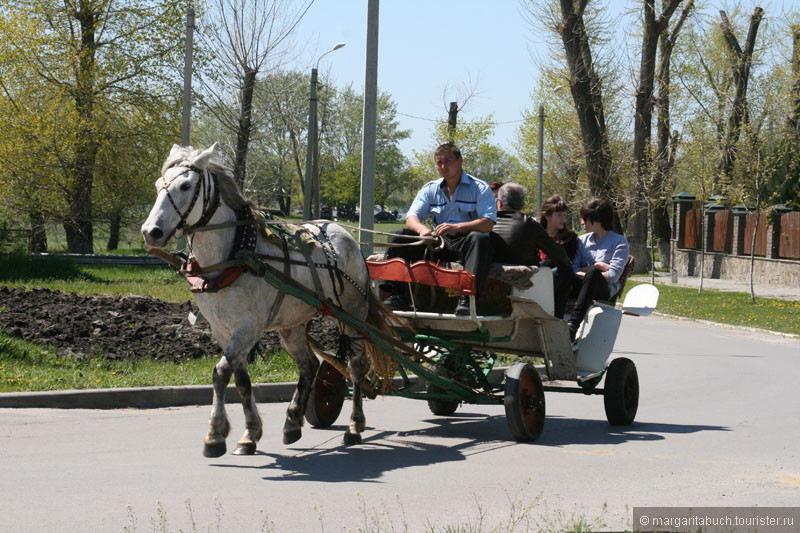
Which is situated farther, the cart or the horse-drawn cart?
the cart

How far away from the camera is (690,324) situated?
864 inches

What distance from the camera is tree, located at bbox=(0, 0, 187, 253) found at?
34.1 meters

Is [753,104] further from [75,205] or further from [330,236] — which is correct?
[330,236]

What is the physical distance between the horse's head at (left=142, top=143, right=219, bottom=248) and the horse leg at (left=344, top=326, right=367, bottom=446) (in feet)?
6.54

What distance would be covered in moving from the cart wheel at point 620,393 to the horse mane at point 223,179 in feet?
12.3

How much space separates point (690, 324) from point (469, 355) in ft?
47.0

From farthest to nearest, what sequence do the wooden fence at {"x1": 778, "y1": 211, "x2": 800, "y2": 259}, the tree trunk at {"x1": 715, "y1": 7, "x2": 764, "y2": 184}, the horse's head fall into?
the tree trunk at {"x1": 715, "y1": 7, "x2": 764, "y2": 184} → the wooden fence at {"x1": 778, "y1": 211, "x2": 800, "y2": 259} → the horse's head

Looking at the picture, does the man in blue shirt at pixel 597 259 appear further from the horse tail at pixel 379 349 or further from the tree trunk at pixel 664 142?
the tree trunk at pixel 664 142

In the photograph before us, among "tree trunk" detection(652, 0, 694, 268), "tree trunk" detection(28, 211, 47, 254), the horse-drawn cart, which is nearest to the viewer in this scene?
the horse-drawn cart

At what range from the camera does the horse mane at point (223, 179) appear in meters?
7.10

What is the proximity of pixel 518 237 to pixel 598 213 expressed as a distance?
5.22ft

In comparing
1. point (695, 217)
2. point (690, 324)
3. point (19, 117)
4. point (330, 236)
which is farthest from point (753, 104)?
point (330, 236)

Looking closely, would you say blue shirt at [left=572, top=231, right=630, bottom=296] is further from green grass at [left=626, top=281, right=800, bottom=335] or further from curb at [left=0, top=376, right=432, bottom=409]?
green grass at [left=626, top=281, right=800, bottom=335]

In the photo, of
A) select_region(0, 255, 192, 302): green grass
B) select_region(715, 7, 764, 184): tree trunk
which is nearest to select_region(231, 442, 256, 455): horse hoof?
select_region(0, 255, 192, 302): green grass
